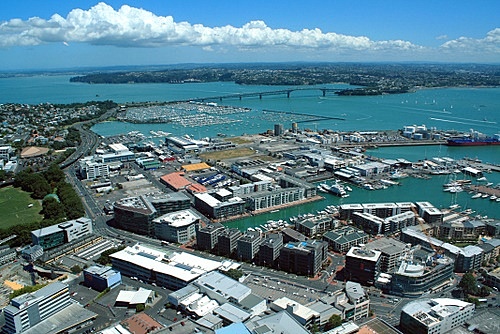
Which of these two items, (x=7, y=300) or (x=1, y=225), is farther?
(x=1, y=225)

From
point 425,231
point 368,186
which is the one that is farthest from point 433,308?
point 368,186

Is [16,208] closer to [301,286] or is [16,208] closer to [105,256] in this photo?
[105,256]

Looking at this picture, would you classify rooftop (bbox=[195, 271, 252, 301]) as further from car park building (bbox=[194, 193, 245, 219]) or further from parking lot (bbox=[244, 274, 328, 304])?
car park building (bbox=[194, 193, 245, 219])

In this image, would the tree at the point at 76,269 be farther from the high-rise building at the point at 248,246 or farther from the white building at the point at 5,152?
the white building at the point at 5,152

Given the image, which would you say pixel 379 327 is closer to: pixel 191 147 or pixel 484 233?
pixel 484 233

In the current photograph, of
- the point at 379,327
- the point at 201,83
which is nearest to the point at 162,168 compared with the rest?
the point at 379,327

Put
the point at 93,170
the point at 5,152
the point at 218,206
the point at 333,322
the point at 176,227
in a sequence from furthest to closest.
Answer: the point at 5,152 → the point at 93,170 → the point at 218,206 → the point at 176,227 → the point at 333,322
